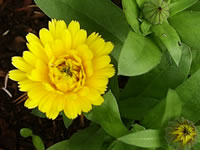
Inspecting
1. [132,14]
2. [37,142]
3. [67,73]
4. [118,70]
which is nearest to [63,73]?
[67,73]

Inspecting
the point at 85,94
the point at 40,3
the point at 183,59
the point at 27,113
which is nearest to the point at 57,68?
the point at 85,94

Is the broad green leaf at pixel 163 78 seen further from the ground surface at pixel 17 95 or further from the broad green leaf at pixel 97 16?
the ground surface at pixel 17 95

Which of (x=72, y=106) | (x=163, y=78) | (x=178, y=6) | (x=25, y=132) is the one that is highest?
(x=178, y=6)

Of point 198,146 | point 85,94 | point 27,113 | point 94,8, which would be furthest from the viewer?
point 27,113

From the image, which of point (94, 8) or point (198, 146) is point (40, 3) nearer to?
point (94, 8)

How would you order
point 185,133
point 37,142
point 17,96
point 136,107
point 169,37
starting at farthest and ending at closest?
point 17,96, point 37,142, point 136,107, point 169,37, point 185,133

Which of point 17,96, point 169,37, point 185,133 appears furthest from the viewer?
point 17,96

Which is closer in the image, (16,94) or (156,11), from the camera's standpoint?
(156,11)

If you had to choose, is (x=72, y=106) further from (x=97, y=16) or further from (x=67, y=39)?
(x=97, y=16)

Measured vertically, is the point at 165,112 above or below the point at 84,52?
below
